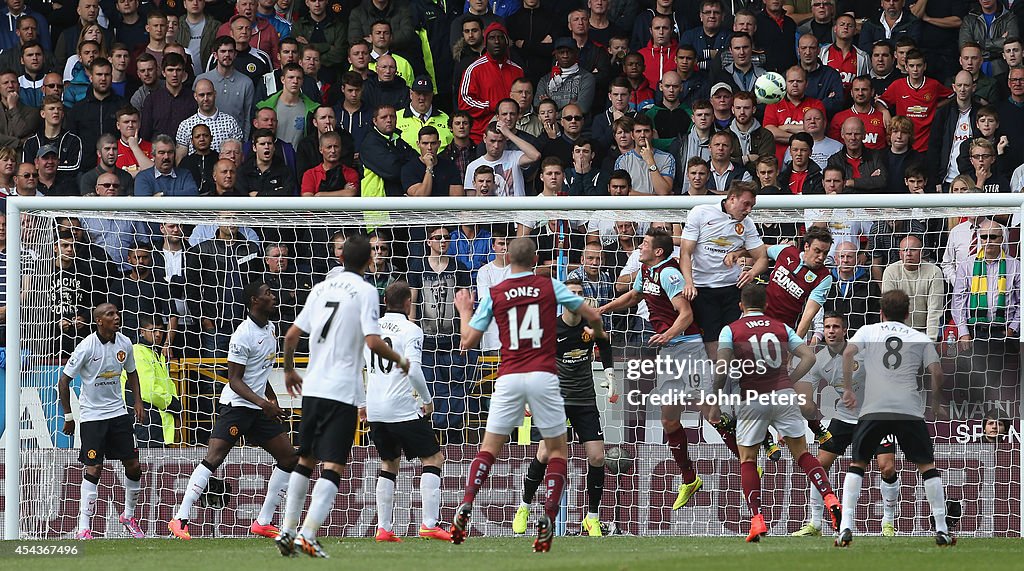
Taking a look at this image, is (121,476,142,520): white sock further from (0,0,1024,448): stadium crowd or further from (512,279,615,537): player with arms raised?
(512,279,615,537): player with arms raised

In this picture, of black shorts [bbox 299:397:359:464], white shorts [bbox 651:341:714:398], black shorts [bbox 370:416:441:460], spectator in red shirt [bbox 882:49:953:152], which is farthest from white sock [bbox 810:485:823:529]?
spectator in red shirt [bbox 882:49:953:152]

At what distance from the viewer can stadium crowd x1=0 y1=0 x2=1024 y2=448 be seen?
531 inches

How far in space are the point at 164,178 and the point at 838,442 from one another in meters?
7.85

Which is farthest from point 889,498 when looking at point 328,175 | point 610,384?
point 328,175

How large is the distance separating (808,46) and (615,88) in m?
2.33

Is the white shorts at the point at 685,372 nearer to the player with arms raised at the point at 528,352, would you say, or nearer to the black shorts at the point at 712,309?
the black shorts at the point at 712,309

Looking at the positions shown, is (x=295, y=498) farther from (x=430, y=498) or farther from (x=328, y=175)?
(x=328, y=175)

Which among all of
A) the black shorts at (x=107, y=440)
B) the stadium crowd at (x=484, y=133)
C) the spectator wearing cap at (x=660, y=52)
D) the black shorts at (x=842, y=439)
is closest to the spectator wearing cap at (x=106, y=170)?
the stadium crowd at (x=484, y=133)

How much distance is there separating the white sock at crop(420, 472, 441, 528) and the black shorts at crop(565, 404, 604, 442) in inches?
52.7

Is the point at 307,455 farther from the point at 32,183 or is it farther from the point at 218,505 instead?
the point at 32,183

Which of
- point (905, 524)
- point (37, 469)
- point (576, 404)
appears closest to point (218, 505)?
point (37, 469)

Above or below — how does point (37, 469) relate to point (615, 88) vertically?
below

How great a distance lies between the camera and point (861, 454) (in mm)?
10961

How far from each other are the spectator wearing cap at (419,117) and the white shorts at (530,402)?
6.54 m
